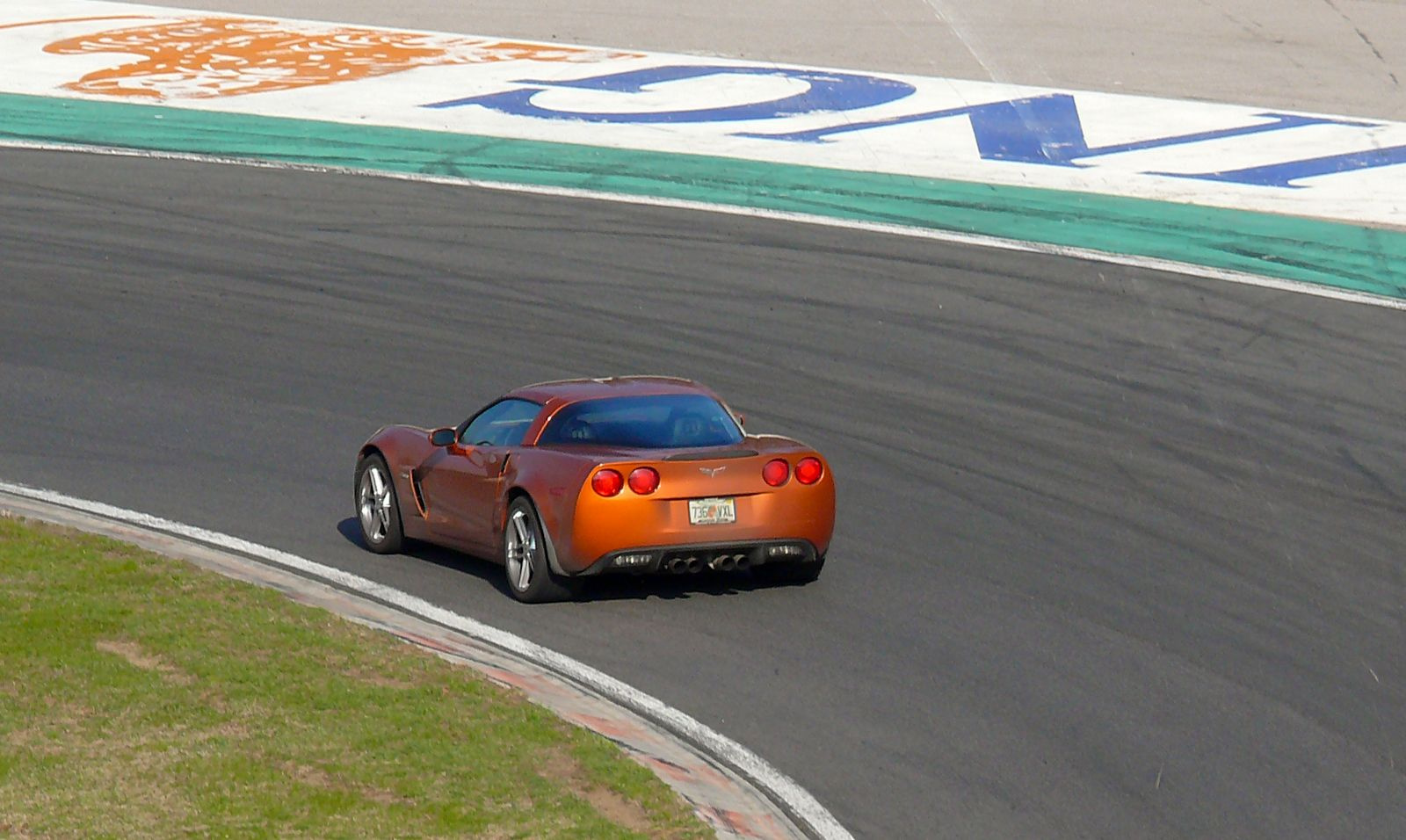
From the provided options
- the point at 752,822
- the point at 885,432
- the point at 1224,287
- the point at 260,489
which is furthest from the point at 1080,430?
the point at 752,822

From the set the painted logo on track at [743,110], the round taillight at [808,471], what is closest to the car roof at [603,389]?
the round taillight at [808,471]

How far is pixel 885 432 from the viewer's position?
14.6 meters

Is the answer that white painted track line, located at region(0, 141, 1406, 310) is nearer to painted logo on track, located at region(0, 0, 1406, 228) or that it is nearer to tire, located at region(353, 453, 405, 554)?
painted logo on track, located at region(0, 0, 1406, 228)

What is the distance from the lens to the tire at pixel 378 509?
12.2 meters

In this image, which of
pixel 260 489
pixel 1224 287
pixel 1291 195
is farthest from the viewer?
pixel 1291 195

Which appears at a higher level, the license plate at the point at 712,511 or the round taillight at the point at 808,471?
the round taillight at the point at 808,471

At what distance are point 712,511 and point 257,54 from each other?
1951cm

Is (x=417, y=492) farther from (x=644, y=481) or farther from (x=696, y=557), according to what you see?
(x=696, y=557)

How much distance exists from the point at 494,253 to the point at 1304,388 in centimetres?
806

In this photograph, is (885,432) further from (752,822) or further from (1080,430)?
(752,822)

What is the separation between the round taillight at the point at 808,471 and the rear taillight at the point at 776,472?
8cm

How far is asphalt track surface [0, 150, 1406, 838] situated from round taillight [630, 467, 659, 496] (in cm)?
73

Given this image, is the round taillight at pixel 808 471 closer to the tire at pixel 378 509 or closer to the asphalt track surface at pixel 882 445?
the asphalt track surface at pixel 882 445

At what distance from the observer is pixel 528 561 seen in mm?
11031
